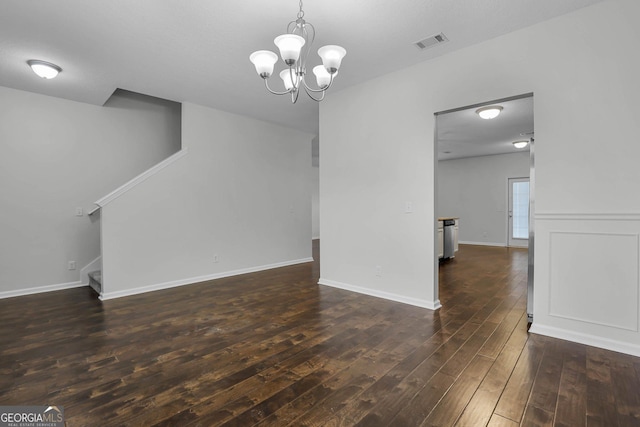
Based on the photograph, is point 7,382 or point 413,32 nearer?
point 7,382

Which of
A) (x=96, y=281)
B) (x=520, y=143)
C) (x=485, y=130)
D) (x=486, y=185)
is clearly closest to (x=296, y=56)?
(x=96, y=281)

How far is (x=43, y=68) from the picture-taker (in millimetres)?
3398

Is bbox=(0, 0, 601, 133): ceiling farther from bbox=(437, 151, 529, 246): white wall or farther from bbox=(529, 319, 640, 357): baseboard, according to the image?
bbox=(437, 151, 529, 246): white wall

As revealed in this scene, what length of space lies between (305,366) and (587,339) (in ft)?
7.59

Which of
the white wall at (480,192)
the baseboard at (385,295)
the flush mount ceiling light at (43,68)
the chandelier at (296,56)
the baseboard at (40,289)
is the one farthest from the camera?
the white wall at (480,192)

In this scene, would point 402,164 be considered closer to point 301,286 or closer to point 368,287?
point 368,287

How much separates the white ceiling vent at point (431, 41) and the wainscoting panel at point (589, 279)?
6.14 ft

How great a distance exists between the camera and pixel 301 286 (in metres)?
4.48

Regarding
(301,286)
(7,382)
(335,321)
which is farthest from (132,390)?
(301,286)

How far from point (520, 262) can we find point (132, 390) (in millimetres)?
6795

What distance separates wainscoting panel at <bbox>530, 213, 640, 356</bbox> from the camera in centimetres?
239

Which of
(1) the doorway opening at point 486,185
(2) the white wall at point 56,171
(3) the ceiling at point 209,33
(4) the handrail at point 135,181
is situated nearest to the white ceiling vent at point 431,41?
(3) the ceiling at point 209,33

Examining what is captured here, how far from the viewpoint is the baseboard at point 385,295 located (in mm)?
3483

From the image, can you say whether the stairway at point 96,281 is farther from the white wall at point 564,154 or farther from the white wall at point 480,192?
the white wall at point 480,192
